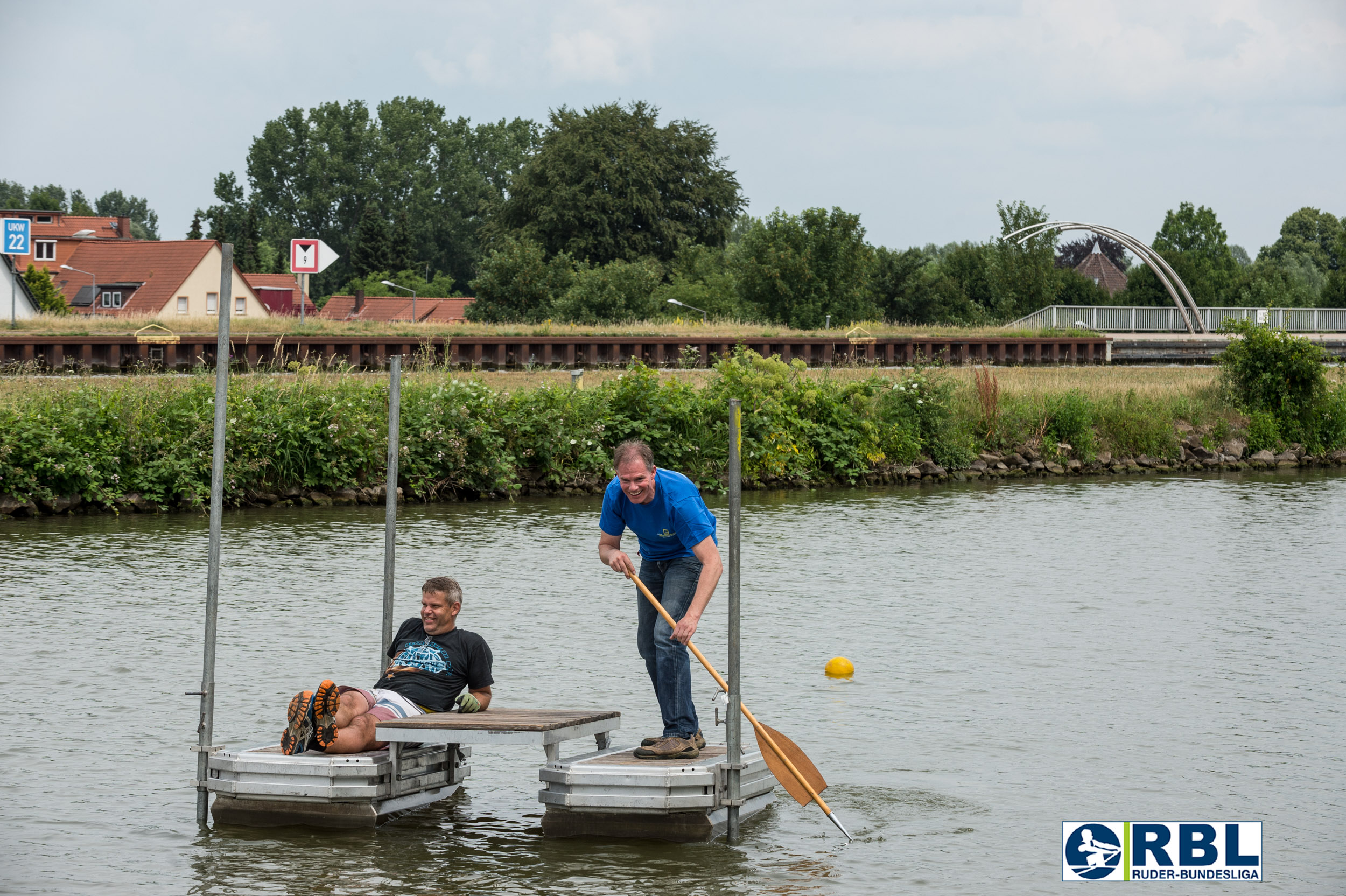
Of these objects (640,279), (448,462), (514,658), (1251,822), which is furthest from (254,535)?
(640,279)

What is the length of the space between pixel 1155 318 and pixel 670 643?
61.0 metres

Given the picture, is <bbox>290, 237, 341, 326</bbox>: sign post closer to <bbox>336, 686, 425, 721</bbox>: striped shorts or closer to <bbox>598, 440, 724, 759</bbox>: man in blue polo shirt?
<bbox>336, 686, 425, 721</bbox>: striped shorts

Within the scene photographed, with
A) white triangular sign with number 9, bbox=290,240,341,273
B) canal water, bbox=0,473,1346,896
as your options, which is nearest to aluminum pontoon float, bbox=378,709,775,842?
canal water, bbox=0,473,1346,896

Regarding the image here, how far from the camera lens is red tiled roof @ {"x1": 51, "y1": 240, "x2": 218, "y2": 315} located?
8769 cm

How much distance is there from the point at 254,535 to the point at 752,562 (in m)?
7.39

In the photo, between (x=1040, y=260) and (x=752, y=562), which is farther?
(x=1040, y=260)

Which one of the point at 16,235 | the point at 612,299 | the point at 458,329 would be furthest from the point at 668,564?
the point at 16,235

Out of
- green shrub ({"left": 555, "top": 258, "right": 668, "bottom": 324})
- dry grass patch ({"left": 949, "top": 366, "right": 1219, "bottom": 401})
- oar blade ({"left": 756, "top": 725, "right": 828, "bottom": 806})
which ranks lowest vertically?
oar blade ({"left": 756, "top": 725, "right": 828, "bottom": 806})

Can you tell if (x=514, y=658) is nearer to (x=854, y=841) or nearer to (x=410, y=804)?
(x=410, y=804)

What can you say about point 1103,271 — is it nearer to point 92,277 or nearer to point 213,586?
point 92,277

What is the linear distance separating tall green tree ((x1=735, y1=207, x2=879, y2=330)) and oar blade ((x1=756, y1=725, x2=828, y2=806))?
50.9 meters

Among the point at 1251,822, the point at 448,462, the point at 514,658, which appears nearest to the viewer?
the point at 1251,822

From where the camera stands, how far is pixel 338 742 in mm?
8195

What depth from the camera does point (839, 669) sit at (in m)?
12.8
